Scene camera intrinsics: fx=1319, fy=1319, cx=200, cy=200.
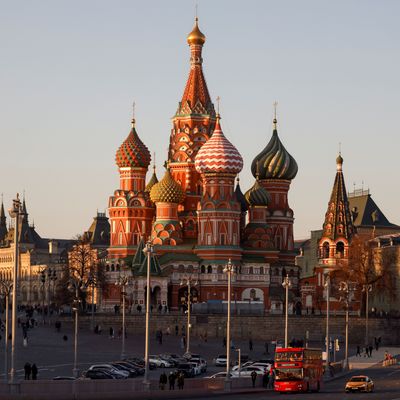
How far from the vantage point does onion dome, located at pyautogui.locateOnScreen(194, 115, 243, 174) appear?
133625 mm

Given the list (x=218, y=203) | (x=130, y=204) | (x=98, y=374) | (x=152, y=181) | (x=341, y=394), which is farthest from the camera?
(x=152, y=181)

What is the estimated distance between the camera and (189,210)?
142 m

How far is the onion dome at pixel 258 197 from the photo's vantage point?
14038cm

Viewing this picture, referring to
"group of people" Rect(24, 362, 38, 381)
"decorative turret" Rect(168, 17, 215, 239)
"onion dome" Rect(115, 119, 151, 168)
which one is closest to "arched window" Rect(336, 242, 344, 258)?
"decorative turret" Rect(168, 17, 215, 239)

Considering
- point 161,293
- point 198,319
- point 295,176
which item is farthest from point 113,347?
point 295,176

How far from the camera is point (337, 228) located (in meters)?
136

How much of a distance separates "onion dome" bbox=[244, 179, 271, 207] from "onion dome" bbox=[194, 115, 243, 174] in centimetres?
592

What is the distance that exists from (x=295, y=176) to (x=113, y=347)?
155 feet

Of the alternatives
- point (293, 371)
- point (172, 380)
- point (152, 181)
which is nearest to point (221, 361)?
point (293, 371)

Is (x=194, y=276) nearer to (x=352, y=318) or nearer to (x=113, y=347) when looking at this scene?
(x=352, y=318)

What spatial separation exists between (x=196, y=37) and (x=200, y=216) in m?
22.1

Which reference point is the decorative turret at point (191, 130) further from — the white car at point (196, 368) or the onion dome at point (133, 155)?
the white car at point (196, 368)

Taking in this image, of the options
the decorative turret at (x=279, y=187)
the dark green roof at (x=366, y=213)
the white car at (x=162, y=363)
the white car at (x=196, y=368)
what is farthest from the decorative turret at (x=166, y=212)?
the white car at (x=196, y=368)

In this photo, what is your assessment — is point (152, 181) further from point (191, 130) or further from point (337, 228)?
point (337, 228)
